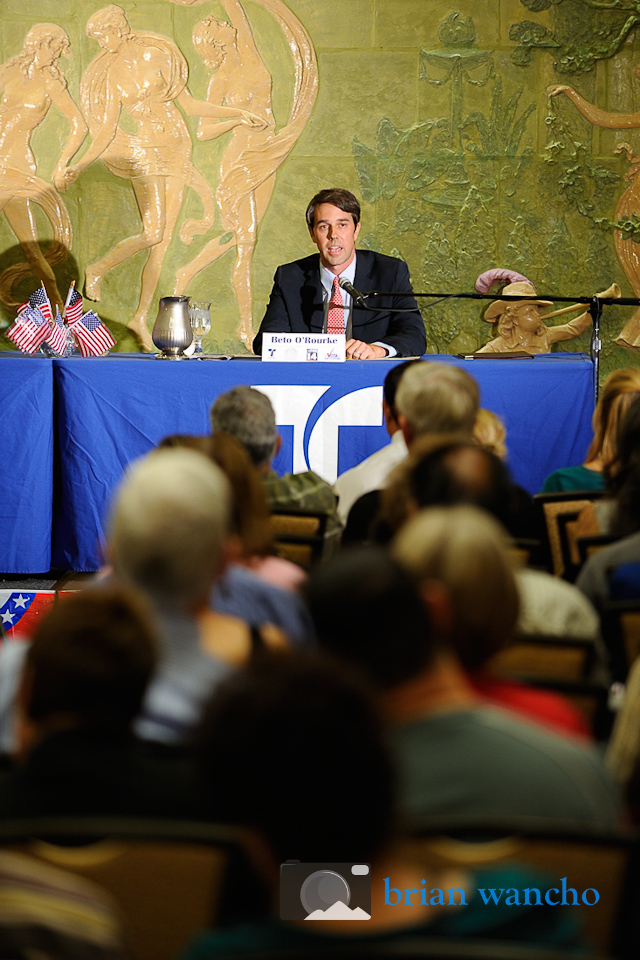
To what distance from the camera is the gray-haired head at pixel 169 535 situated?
132 centimetres

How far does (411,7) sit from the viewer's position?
619cm

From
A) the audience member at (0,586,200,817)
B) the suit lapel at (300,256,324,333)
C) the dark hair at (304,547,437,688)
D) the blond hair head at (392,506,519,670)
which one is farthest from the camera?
the suit lapel at (300,256,324,333)

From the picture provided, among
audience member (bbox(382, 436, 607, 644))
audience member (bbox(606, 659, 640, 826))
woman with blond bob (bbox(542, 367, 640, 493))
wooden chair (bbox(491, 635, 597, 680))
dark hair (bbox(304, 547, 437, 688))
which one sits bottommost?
audience member (bbox(606, 659, 640, 826))

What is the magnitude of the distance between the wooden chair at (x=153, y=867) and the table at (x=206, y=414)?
9.91 feet

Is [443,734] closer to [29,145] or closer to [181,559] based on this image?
[181,559]

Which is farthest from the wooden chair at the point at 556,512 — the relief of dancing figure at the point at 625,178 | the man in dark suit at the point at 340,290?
the relief of dancing figure at the point at 625,178

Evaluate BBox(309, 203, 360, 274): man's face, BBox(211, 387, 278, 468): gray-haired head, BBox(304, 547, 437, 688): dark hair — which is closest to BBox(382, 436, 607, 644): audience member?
BBox(304, 547, 437, 688): dark hair

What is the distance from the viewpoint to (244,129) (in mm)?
6254

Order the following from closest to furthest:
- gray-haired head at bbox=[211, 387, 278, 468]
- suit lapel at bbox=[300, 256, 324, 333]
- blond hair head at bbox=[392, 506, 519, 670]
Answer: blond hair head at bbox=[392, 506, 519, 670]
gray-haired head at bbox=[211, 387, 278, 468]
suit lapel at bbox=[300, 256, 324, 333]

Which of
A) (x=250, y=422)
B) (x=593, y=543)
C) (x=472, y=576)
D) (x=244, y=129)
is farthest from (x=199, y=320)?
(x=472, y=576)

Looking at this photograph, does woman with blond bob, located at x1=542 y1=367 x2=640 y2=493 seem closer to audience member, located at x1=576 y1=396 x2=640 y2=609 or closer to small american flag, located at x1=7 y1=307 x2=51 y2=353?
audience member, located at x1=576 y1=396 x2=640 y2=609

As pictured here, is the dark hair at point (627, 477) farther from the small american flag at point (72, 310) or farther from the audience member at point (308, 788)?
the small american flag at point (72, 310)

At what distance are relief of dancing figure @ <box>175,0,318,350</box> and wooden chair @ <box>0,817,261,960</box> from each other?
5.70 meters

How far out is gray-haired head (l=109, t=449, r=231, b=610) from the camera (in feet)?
4.32
